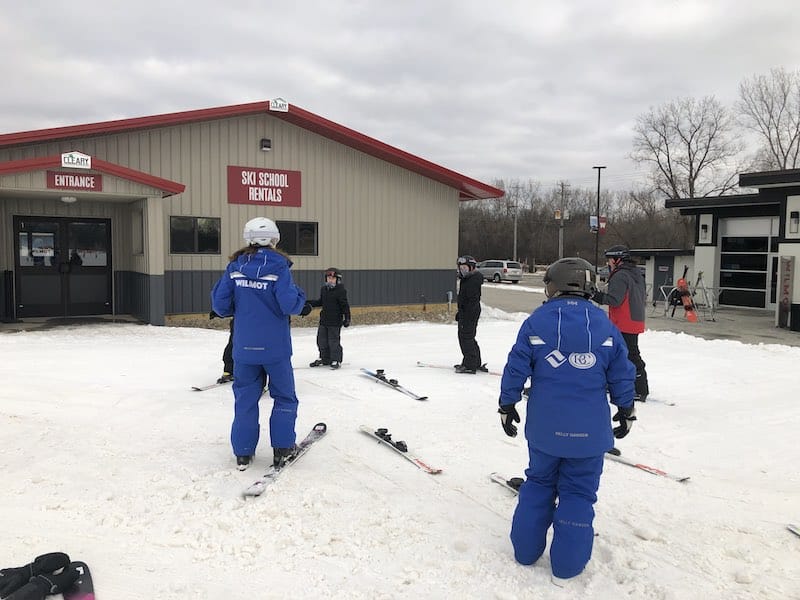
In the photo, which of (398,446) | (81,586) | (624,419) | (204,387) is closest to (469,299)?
(204,387)

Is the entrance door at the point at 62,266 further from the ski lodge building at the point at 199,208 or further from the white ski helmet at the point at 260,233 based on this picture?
the white ski helmet at the point at 260,233

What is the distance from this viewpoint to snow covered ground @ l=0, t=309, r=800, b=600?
10.6ft

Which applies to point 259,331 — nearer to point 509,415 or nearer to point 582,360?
point 509,415

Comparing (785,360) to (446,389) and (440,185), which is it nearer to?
(446,389)

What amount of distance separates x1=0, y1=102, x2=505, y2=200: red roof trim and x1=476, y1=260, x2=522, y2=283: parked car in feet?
77.8

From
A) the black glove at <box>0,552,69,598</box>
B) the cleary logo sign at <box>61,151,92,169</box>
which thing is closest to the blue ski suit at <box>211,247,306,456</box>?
the black glove at <box>0,552,69,598</box>

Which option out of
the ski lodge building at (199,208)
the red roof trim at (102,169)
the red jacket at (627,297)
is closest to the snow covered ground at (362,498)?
the red jacket at (627,297)

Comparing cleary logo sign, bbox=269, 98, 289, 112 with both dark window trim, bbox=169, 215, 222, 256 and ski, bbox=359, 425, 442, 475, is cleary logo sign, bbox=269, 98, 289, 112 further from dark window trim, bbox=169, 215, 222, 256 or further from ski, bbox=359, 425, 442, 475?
ski, bbox=359, 425, 442, 475

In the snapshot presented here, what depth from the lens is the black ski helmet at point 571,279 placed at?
132 inches

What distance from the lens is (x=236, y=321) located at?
14.9ft

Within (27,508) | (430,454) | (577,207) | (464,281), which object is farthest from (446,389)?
(577,207)

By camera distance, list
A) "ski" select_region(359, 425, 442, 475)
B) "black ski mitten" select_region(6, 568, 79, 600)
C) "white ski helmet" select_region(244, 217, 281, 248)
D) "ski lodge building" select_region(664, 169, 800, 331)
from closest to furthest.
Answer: "black ski mitten" select_region(6, 568, 79, 600), "white ski helmet" select_region(244, 217, 281, 248), "ski" select_region(359, 425, 442, 475), "ski lodge building" select_region(664, 169, 800, 331)

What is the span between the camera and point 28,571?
293 cm

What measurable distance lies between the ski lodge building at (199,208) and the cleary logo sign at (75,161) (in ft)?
0.08
